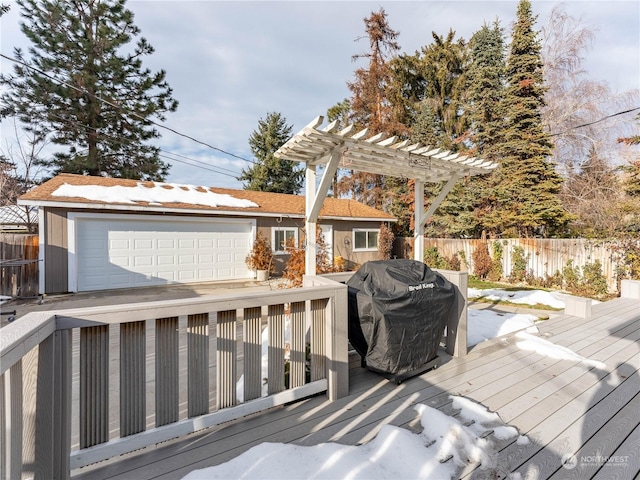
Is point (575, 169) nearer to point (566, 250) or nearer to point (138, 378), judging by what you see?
point (566, 250)

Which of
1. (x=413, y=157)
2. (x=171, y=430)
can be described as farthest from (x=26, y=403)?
(x=413, y=157)

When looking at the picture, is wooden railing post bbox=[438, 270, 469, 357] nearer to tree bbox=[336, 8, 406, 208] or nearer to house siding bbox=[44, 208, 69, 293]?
house siding bbox=[44, 208, 69, 293]

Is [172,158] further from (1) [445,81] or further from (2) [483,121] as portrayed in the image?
(1) [445,81]

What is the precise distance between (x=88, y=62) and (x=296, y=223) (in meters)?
11.1

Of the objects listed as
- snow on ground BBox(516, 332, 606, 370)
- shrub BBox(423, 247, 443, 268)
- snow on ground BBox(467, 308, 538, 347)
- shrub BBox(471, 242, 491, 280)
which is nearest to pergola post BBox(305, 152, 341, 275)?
snow on ground BBox(467, 308, 538, 347)

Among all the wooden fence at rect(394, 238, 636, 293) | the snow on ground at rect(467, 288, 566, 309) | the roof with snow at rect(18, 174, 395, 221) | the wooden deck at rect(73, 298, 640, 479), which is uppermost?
the roof with snow at rect(18, 174, 395, 221)

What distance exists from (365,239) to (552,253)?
654 centimetres

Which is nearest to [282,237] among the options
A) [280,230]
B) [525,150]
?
[280,230]

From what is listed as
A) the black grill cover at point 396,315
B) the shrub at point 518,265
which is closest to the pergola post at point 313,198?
the black grill cover at point 396,315

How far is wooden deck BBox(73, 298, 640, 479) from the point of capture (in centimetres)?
161

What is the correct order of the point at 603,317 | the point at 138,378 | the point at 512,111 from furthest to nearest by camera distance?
the point at 512,111 < the point at 603,317 < the point at 138,378

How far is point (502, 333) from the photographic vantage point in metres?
4.09

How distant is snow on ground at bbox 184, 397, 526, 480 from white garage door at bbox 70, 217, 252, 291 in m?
8.14

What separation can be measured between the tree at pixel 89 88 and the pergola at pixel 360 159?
10.4 m
